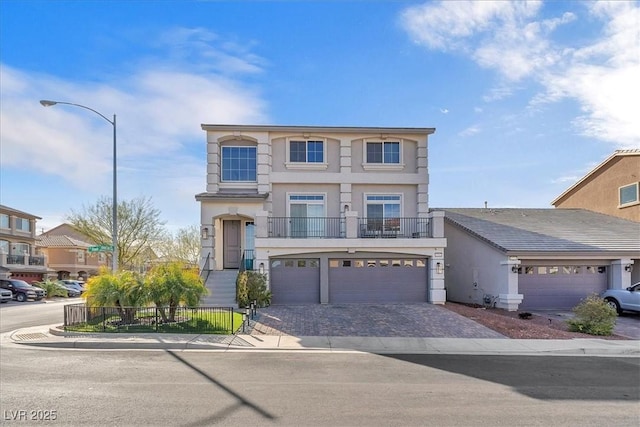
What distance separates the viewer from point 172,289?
13.3 m

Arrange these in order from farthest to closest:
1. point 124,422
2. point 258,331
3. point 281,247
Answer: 1. point 281,247
2. point 258,331
3. point 124,422

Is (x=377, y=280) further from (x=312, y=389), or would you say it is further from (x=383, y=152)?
(x=312, y=389)

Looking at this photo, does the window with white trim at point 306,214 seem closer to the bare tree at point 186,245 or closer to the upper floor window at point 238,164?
the upper floor window at point 238,164

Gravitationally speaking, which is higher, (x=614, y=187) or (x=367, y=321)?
(x=614, y=187)

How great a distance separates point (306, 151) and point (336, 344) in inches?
475

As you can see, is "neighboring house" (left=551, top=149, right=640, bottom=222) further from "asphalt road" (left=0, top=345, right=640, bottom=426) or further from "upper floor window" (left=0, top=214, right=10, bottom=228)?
"upper floor window" (left=0, top=214, right=10, bottom=228)

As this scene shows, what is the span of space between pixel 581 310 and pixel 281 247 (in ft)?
38.1

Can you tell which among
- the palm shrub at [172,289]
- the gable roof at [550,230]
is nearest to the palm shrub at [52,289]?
the palm shrub at [172,289]

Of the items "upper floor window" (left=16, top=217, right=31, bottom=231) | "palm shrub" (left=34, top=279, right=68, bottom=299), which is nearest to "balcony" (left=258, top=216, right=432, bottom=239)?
"palm shrub" (left=34, top=279, right=68, bottom=299)

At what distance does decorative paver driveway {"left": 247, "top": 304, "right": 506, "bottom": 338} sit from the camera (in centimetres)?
1279

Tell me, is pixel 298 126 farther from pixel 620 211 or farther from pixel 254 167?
pixel 620 211

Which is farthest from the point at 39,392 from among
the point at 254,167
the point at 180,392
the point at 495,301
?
the point at 495,301

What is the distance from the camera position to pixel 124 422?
5609 mm

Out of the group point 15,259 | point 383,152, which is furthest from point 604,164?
point 15,259
